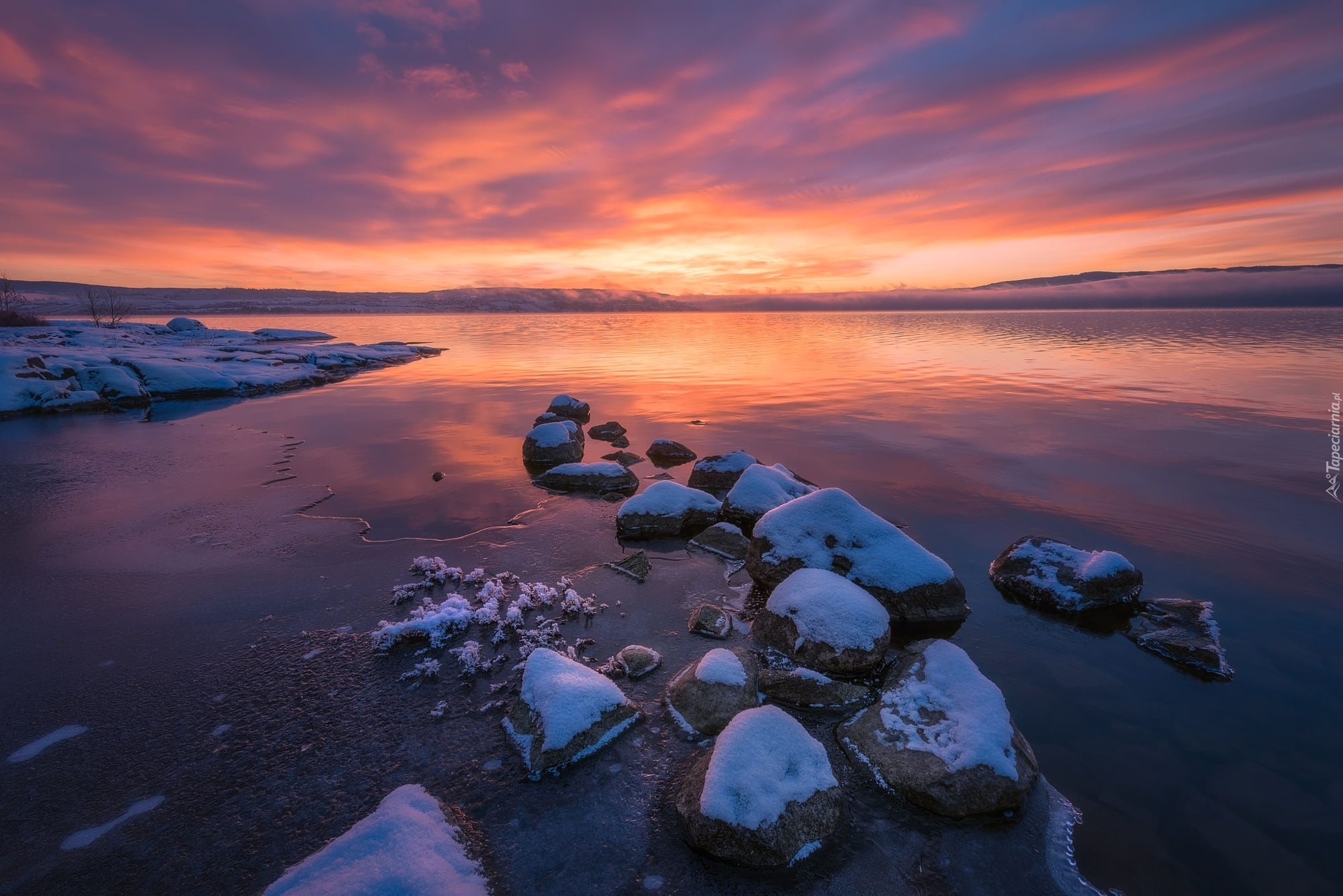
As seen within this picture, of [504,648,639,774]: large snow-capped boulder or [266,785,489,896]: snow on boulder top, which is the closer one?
[266,785,489,896]: snow on boulder top

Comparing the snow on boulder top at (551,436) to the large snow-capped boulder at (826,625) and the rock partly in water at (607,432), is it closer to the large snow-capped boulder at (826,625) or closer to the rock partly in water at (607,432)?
the rock partly in water at (607,432)

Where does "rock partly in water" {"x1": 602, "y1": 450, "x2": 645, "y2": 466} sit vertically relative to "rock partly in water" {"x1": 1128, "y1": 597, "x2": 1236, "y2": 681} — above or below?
above

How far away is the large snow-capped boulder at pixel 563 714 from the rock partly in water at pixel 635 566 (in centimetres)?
271

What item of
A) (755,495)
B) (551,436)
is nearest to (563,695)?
(755,495)

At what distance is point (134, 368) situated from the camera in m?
25.1

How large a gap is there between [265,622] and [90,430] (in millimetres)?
18529

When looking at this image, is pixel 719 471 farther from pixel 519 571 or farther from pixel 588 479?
pixel 519 571

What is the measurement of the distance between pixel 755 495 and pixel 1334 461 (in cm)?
1623

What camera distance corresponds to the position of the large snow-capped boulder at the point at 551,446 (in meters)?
14.2

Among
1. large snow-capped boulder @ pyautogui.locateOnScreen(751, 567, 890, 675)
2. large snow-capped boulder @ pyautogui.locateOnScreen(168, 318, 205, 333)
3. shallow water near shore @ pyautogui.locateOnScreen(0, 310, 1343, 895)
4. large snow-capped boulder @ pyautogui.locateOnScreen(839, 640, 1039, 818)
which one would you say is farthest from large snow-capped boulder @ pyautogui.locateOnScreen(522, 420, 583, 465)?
large snow-capped boulder @ pyautogui.locateOnScreen(168, 318, 205, 333)

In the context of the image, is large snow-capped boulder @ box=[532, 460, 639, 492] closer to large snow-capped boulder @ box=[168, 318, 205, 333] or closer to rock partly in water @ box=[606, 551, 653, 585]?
rock partly in water @ box=[606, 551, 653, 585]

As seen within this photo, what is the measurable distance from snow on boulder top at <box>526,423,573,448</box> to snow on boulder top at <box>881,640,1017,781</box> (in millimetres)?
10736

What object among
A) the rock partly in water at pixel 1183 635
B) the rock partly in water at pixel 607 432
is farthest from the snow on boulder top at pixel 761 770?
the rock partly in water at pixel 607 432

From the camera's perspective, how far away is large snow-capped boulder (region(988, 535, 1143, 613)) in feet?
24.1
